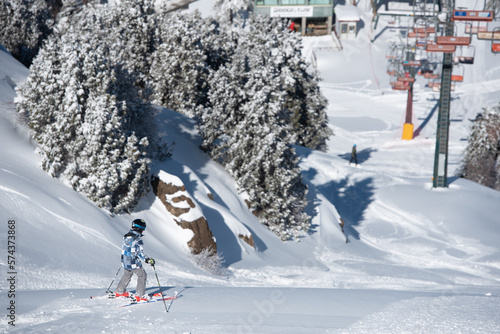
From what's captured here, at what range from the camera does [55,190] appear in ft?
61.9

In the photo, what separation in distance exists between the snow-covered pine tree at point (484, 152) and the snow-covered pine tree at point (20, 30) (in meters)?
35.5

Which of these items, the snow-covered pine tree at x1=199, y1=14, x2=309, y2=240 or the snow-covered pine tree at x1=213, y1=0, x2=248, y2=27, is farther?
the snow-covered pine tree at x1=213, y1=0, x2=248, y2=27

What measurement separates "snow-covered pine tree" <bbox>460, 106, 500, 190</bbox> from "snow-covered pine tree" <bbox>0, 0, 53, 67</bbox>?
35.5 metres

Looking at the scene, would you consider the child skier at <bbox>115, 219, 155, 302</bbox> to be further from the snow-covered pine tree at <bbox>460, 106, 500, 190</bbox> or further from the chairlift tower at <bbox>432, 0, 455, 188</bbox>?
the snow-covered pine tree at <bbox>460, 106, 500, 190</bbox>

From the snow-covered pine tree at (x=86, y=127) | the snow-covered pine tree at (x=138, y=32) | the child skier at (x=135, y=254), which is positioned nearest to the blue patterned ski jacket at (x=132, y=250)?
the child skier at (x=135, y=254)

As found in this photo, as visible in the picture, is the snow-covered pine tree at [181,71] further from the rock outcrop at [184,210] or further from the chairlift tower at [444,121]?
the rock outcrop at [184,210]

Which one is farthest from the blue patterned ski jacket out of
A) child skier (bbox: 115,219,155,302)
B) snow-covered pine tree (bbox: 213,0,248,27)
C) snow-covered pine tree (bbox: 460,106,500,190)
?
snow-covered pine tree (bbox: 213,0,248,27)

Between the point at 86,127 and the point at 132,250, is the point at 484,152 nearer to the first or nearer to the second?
the point at 86,127

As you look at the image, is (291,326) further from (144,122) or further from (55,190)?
(144,122)

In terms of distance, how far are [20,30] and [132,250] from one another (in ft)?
132

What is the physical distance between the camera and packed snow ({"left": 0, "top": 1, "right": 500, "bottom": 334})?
1037cm

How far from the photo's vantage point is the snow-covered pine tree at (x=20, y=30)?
45438 millimetres

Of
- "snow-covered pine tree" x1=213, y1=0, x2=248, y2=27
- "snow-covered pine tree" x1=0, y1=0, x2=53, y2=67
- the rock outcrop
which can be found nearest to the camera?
the rock outcrop

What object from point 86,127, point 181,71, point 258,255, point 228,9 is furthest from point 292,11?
point 86,127
